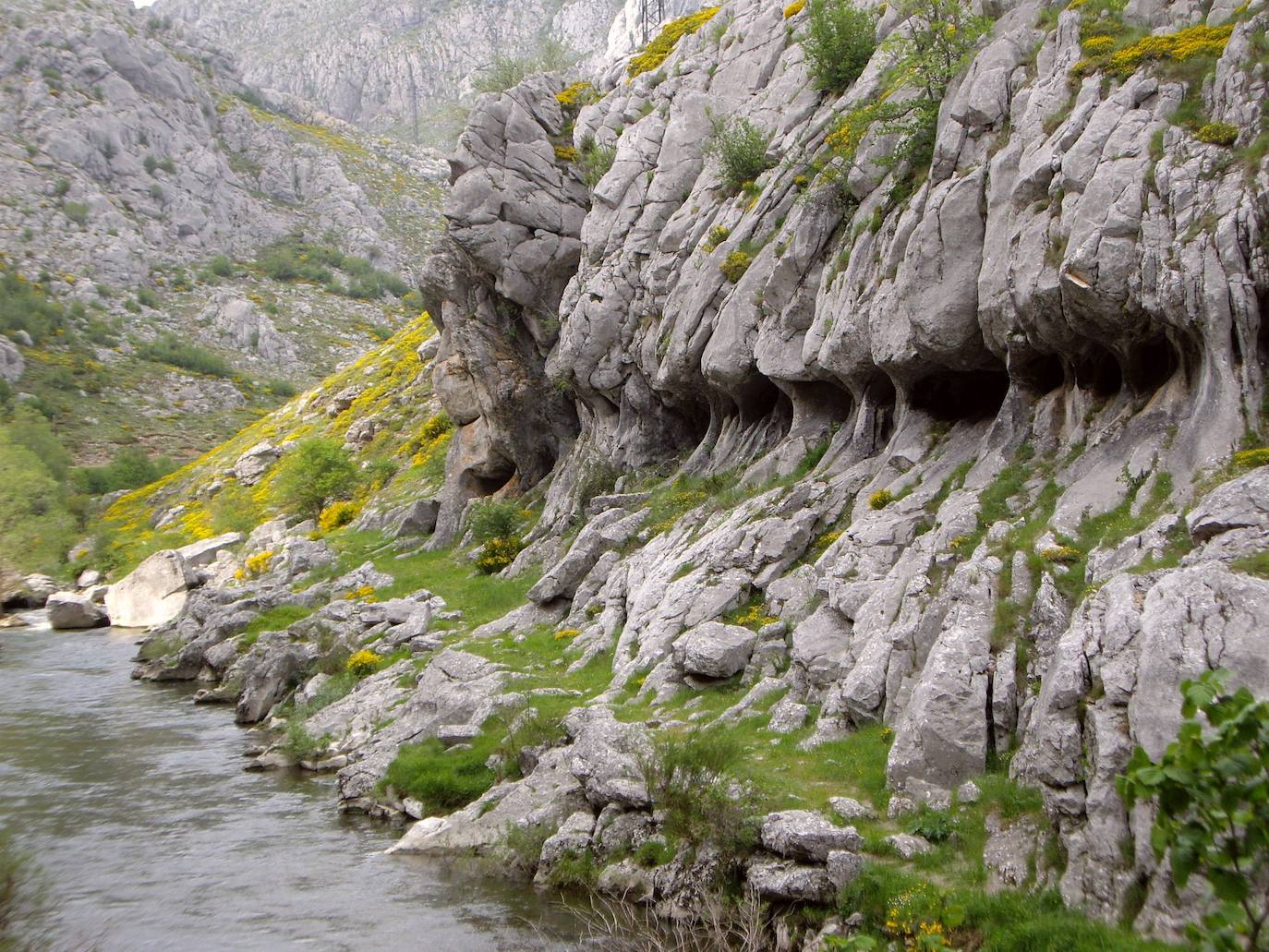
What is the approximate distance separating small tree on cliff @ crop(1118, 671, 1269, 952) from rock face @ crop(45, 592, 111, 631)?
70153 millimetres

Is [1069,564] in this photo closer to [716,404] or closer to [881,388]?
[881,388]

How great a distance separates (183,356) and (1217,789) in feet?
438

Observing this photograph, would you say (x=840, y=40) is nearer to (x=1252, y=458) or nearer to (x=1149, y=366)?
(x=1149, y=366)

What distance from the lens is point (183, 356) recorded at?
122312 millimetres

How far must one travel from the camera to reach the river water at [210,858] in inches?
707

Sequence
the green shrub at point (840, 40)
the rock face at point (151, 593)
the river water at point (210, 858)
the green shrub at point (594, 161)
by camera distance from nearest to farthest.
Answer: the river water at point (210, 858), the green shrub at point (840, 40), the green shrub at point (594, 161), the rock face at point (151, 593)

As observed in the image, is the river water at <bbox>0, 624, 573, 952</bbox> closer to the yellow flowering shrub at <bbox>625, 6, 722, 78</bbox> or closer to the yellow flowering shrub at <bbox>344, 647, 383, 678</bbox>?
the yellow flowering shrub at <bbox>344, 647, 383, 678</bbox>

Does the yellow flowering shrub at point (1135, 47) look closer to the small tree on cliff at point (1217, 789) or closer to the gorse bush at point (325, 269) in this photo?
the small tree on cliff at point (1217, 789)

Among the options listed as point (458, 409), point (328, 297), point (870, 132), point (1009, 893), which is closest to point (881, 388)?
point (870, 132)

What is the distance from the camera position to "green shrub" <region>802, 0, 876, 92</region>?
122 ft

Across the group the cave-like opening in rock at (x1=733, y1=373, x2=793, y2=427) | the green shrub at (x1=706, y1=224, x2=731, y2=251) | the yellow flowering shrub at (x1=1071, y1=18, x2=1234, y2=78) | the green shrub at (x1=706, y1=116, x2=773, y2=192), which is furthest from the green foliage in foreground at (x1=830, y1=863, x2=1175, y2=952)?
the green shrub at (x1=706, y1=116, x2=773, y2=192)

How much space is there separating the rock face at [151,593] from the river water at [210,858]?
28.7 m

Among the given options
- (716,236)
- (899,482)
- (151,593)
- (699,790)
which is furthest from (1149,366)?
(151,593)

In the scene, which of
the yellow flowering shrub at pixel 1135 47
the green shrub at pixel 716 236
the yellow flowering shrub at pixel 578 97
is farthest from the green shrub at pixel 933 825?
the yellow flowering shrub at pixel 578 97
